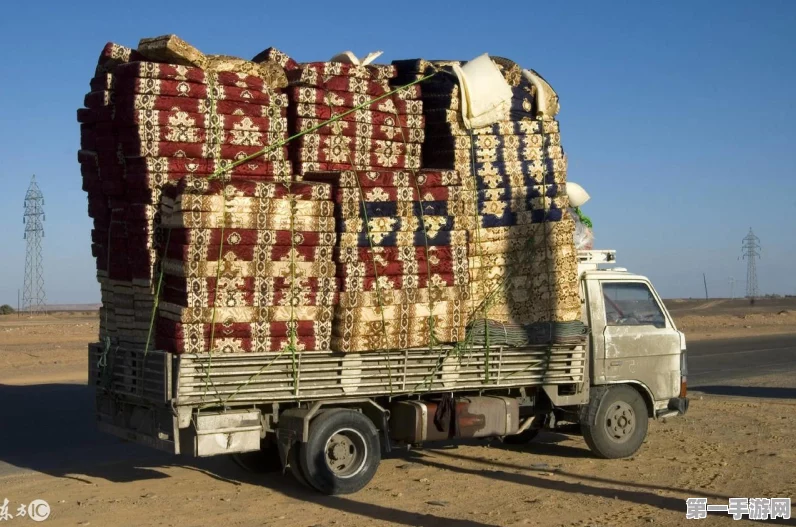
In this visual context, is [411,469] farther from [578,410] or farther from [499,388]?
[578,410]

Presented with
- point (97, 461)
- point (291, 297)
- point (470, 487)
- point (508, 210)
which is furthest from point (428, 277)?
point (97, 461)

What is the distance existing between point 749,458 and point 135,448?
716cm

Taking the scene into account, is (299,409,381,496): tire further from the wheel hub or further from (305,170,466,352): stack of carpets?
(305,170,466,352): stack of carpets

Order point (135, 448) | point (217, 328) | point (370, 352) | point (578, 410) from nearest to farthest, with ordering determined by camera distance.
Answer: point (217, 328)
point (370, 352)
point (578, 410)
point (135, 448)

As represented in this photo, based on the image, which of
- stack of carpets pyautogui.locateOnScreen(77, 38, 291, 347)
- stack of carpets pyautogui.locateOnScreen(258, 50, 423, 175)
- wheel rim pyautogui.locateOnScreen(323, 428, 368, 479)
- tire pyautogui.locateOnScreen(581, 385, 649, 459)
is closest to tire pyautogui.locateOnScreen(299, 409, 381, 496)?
wheel rim pyautogui.locateOnScreen(323, 428, 368, 479)

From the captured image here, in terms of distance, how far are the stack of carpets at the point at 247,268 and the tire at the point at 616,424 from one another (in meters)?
3.57

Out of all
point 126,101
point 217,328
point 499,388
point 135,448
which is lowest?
point 135,448

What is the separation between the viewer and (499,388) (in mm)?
10000

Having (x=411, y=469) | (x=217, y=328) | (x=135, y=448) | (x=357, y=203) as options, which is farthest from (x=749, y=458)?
(x=135, y=448)

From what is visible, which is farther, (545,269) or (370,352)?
Result: (545,269)

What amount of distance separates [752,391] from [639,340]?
8.05m

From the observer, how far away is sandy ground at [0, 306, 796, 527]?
313 inches

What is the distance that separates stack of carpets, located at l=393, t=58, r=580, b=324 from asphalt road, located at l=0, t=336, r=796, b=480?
3.65 metres

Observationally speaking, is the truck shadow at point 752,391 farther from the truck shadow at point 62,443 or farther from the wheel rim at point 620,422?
the truck shadow at point 62,443
